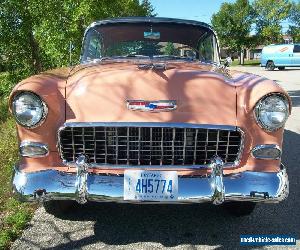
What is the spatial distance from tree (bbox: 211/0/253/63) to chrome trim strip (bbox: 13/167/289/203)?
150 ft

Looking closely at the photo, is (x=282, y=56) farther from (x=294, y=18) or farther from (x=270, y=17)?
(x=294, y=18)

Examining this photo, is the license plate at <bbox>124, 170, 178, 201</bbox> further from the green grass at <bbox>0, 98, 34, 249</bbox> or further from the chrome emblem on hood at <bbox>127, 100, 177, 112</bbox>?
the green grass at <bbox>0, 98, 34, 249</bbox>

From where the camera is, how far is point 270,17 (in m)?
46.3

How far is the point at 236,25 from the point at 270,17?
149 inches

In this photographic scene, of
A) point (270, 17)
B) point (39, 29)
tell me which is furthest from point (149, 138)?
point (270, 17)

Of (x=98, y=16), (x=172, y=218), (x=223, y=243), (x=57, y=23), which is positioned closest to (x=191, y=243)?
(x=223, y=243)

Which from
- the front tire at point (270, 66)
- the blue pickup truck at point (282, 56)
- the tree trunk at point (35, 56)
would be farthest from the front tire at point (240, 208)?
the front tire at point (270, 66)

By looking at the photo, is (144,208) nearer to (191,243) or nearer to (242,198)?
(191,243)

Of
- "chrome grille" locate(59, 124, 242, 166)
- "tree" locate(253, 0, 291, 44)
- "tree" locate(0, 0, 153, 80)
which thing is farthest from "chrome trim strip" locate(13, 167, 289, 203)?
"tree" locate(253, 0, 291, 44)

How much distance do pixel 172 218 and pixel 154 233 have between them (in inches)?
13.8

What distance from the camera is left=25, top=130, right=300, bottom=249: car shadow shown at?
11.2ft

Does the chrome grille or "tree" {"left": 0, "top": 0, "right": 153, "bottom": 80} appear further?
"tree" {"left": 0, "top": 0, "right": 153, "bottom": 80}

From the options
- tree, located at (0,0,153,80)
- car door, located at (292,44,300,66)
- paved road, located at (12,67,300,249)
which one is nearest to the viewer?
paved road, located at (12,67,300,249)

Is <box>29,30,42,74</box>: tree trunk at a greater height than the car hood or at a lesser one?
lesser
